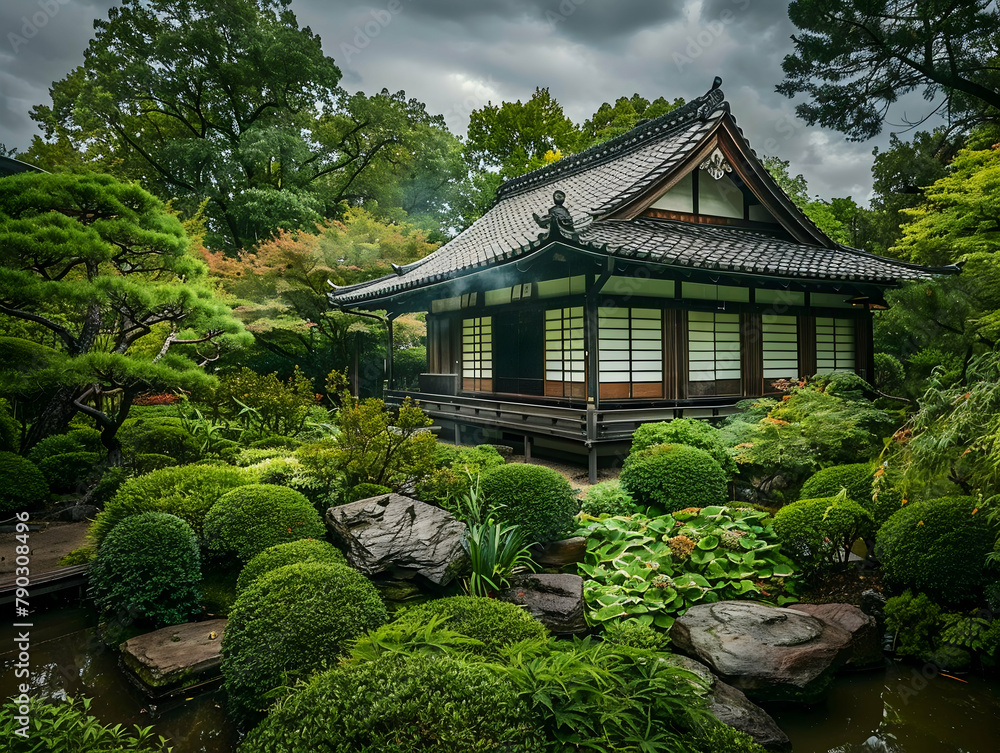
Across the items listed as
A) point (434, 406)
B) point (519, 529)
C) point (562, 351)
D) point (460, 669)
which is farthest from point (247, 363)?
point (460, 669)

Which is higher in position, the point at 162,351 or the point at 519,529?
the point at 162,351

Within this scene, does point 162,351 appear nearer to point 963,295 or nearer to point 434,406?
point 434,406

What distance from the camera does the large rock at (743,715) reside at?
12.8 feet

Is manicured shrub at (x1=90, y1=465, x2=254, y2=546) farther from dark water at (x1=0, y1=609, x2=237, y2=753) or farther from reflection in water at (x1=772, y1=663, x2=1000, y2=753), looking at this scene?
reflection in water at (x1=772, y1=663, x2=1000, y2=753)

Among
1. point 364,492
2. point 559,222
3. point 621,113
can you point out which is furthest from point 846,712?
point 621,113

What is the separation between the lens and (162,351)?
30.1 feet

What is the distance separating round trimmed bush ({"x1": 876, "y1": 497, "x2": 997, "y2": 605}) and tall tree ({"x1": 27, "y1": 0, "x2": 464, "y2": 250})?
23.6 meters

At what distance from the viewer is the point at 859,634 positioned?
194 inches

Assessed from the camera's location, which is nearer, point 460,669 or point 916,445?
point 460,669

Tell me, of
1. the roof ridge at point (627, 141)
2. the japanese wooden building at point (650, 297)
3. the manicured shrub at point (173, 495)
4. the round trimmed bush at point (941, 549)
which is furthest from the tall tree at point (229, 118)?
the round trimmed bush at point (941, 549)

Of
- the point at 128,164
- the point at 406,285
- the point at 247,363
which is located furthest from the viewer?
the point at 128,164

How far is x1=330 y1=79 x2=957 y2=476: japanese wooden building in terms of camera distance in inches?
401

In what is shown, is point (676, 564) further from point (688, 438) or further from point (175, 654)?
point (175, 654)

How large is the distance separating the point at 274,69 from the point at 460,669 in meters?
30.3
